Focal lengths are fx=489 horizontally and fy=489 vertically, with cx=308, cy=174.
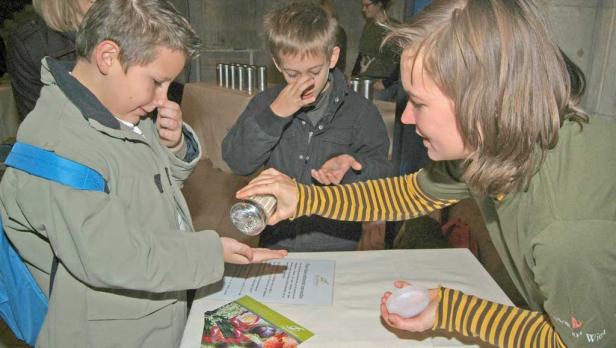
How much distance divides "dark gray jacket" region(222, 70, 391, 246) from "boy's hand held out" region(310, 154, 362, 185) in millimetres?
176

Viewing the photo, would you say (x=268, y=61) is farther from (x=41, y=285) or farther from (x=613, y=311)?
(x=613, y=311)

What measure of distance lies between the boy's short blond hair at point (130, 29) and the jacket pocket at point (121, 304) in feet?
1.81

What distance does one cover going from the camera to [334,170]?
1.57m

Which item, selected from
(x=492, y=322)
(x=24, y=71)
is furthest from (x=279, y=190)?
A: (x=24, y=71)

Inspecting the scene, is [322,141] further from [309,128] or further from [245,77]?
[245,77]

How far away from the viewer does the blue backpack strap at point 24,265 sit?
1.02 meters

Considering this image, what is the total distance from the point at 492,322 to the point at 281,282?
533 mm

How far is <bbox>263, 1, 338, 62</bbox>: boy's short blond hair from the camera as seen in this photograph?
5.77ft

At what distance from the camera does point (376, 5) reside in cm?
477

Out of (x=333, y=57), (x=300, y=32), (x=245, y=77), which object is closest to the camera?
(x=300, y=32)

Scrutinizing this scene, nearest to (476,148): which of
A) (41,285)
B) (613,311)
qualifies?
(613,311)

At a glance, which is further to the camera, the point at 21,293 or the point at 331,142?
the point at 331,142

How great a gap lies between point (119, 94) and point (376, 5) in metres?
4.01

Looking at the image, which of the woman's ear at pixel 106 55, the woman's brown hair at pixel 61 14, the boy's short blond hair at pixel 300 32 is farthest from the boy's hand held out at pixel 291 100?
the woman's brown hair at pixel 61 14
